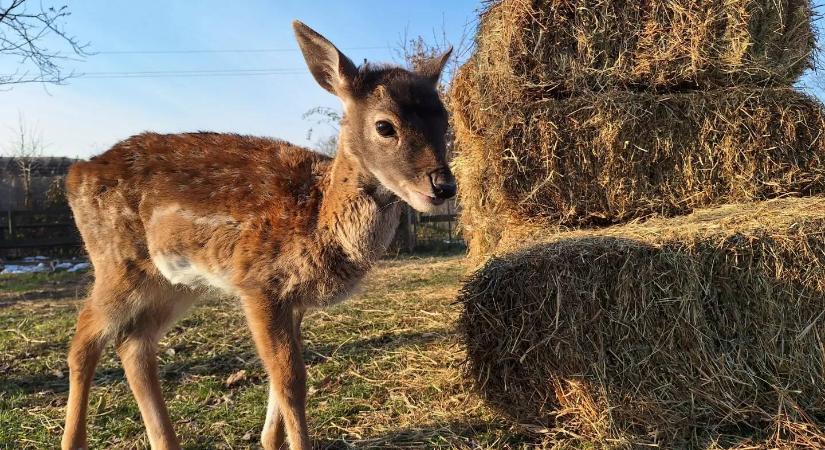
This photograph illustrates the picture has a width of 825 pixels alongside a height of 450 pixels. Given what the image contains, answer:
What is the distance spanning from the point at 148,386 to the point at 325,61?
7.81 feet

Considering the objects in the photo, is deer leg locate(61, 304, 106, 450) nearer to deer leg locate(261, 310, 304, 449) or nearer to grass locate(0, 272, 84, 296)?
deer leg locate(261, 310, 304, 449)

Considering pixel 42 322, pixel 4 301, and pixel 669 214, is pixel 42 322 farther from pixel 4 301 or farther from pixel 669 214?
pixel 669 214

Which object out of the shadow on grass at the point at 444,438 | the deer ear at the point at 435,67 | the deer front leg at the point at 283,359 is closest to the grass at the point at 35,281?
the deer front leg at the point at 283,359

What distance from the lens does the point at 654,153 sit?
4.37m

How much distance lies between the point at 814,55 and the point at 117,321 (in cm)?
596

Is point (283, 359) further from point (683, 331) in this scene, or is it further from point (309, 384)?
point (683, 331)

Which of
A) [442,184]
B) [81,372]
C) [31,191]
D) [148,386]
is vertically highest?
[31,191]

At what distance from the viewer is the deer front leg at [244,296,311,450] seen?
2883 mm

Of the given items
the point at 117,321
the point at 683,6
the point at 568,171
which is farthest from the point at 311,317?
the point at 683,6

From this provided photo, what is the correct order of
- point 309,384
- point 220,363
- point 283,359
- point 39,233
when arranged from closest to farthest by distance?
point 283,359, point 309,384, point 220,363, point 39,233

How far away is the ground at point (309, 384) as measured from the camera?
134 inches

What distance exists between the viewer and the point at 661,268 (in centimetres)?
319

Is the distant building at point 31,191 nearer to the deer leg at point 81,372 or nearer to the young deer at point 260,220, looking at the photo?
the young deer at point 260,220

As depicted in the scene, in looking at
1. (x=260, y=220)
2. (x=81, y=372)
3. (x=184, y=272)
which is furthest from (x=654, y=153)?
(x=81, y=372)
